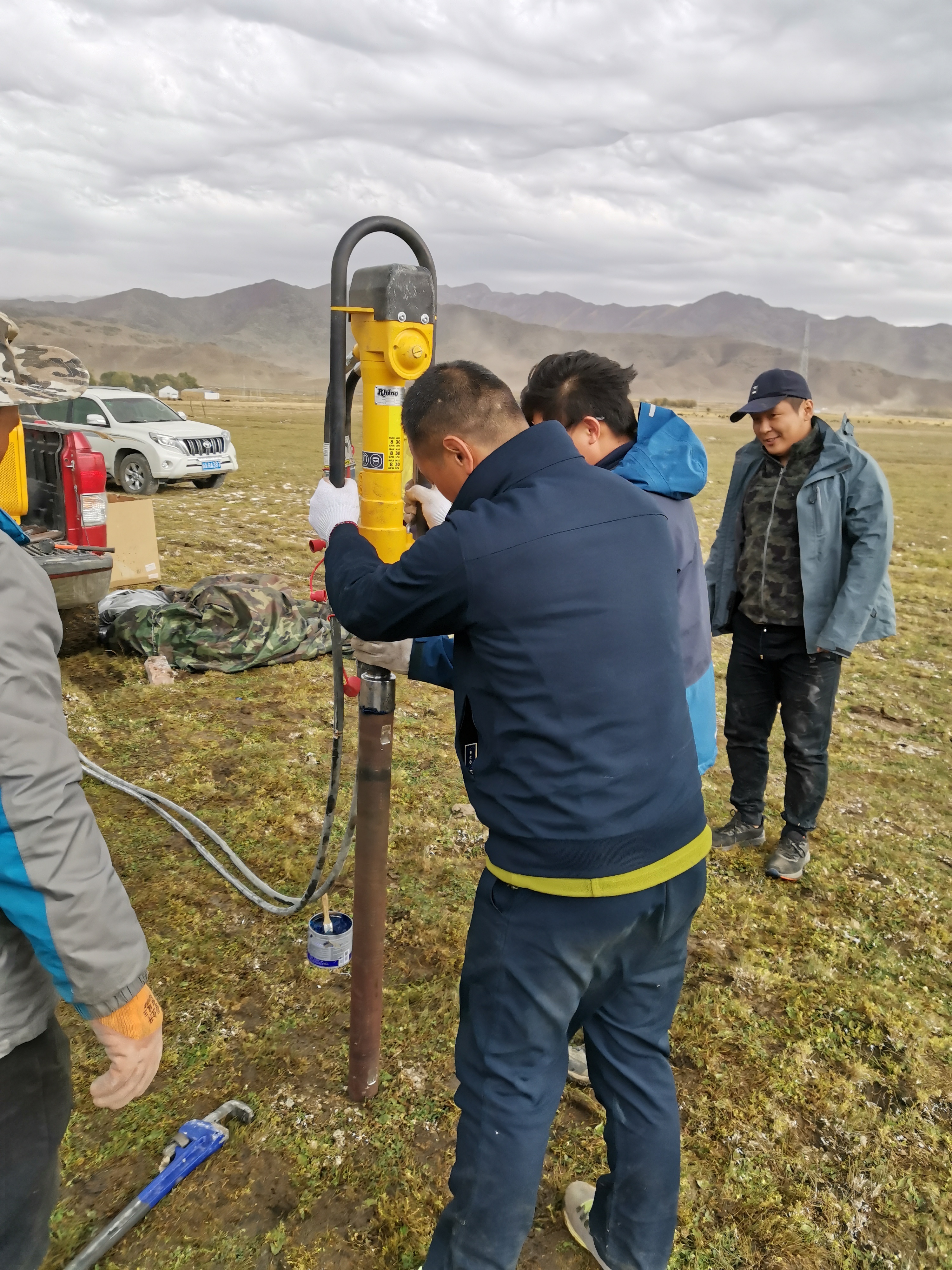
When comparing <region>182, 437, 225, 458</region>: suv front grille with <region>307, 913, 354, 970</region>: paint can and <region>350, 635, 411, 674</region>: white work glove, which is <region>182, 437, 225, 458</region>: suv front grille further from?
<region>350, 635, 411, 674</region>: white work glove

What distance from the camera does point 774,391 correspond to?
3791 mm

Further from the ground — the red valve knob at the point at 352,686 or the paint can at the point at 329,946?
the red valve knob at the point at 352,686

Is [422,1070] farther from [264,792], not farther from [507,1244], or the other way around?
[264,792]

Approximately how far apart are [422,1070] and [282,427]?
28818mm

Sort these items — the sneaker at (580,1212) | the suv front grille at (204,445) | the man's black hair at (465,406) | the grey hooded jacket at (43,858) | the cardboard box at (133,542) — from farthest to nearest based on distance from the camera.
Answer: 1. the suv front grille at (204,445)
2. the cardboard box at (133,542)
3. the sneaker at (580,1212)
4. the man's black hair at (465,406)
5. the grey hooded jacket at (43,858)

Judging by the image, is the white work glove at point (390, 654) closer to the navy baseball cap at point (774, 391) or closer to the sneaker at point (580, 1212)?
the sneaker at point (580, 1212)

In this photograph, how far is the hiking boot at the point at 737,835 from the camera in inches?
169

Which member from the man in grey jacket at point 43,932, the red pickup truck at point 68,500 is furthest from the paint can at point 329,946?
the red pickup truck at point 68,500

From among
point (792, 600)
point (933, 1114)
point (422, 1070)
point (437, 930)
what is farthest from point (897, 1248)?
point (792, 600)

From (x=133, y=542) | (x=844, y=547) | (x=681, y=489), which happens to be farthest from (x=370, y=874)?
(x=133, y=542)

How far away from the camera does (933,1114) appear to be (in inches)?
109

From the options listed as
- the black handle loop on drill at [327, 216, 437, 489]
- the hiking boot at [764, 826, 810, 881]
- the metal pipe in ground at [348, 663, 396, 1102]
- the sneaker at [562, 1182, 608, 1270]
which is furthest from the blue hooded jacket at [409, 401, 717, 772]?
the hiking boot at [764, 826, 810, 881]

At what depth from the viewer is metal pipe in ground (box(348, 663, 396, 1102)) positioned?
2432 millimetres

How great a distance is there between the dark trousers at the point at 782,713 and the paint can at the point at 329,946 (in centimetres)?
229
